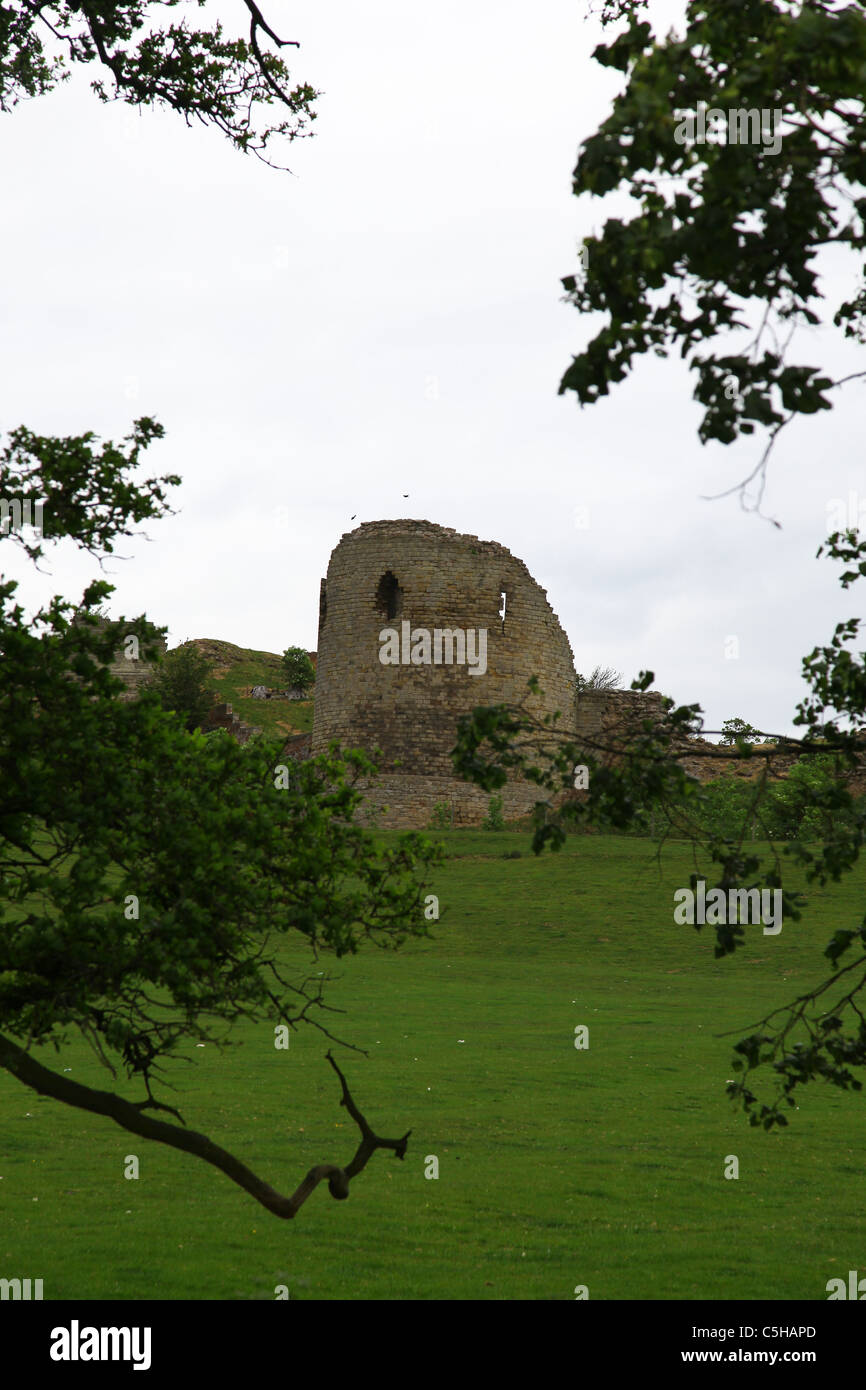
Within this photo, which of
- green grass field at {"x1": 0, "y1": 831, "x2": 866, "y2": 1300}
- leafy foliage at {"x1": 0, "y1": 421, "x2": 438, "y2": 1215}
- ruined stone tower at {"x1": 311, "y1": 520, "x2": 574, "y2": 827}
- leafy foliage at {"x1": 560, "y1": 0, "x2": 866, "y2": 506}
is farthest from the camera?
ruined stone tower at {"x1": 311, "y1": 520, "x2": 574, "y2": 827}

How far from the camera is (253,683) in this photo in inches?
2707

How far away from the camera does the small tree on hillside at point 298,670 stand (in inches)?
2655

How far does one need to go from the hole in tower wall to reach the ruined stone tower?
0.10 ft

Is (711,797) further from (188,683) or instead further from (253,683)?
(253,683)

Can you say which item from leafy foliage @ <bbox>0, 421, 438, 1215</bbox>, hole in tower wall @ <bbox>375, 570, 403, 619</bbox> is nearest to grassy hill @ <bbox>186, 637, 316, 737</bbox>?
hole in tower wall @ <bbox>375, 570, 403, 619</bbox>

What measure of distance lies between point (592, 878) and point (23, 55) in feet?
75.4

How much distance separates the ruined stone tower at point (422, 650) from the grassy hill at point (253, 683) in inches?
668

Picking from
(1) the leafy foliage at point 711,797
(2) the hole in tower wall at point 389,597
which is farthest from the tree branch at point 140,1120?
(2) the hole in tower wall at point 389,597

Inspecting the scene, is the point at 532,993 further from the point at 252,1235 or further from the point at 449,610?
the point at 449,610

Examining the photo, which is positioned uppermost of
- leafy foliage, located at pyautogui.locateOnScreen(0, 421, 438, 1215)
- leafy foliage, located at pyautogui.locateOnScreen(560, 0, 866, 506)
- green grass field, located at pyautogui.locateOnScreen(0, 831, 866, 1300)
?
leafy foliage, located at pyautogui.locateOnScreen(560, 0, 866, 506)

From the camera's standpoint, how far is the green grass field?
9383 mm

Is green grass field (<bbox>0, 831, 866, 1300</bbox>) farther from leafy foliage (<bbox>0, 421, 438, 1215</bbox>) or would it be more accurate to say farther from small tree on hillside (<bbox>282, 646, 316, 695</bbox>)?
small tree on hillside (<bbox>282, 646, 316, 695</bbox>)

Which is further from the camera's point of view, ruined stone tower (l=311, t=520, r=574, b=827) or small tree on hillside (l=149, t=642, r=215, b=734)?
small tree on hillside (l=149, t=642, r=215, b=734)
